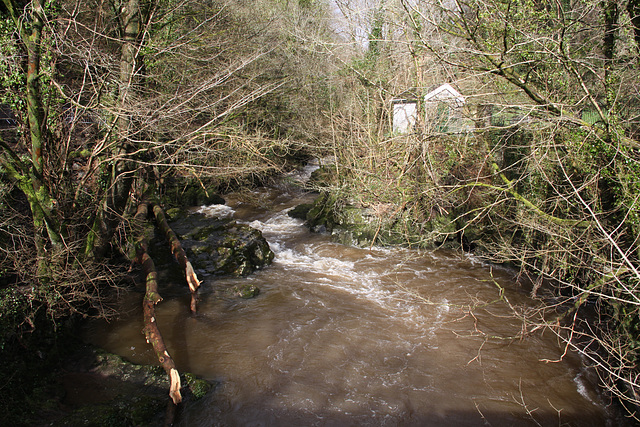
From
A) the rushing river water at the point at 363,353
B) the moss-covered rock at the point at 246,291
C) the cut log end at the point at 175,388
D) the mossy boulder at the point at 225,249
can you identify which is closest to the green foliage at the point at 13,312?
the rushing river water at the point at 363,353

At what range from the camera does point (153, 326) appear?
6.08 meters

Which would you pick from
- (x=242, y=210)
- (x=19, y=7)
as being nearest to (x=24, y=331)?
(x=19, y=7)

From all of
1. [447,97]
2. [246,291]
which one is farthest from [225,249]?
[447,97]

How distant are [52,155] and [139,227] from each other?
2.89 m

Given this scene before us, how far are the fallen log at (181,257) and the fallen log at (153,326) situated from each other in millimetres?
649

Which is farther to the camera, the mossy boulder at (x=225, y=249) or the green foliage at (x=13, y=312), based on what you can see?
the mossy boulder at (x=225, y=249)

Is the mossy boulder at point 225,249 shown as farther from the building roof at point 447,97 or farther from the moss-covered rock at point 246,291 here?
the building roof at point 447,97

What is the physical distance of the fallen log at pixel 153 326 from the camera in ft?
17.0

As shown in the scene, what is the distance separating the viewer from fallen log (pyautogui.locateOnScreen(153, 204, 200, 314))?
310 inches

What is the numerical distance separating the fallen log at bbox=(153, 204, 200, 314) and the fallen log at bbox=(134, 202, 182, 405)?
2.13ft

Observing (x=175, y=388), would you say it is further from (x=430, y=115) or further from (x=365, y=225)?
(x=430, y=115)

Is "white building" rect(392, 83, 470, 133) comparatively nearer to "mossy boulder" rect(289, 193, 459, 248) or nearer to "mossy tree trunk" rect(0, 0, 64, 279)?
"mossy boulder" rect(289, 193, 459, 248)

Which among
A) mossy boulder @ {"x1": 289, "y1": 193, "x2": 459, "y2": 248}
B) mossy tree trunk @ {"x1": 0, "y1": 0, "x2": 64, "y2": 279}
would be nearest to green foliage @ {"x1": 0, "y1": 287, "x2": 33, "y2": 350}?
mossy tree trunk @ {"x1": 0, "y1": 0, "x2": 64, "y2": 279}

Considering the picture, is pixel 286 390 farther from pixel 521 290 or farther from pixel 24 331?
pixel 521 290
